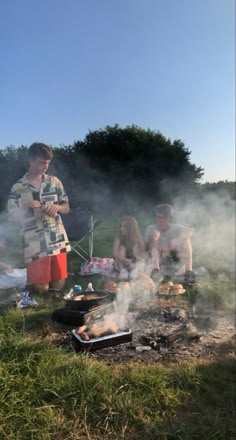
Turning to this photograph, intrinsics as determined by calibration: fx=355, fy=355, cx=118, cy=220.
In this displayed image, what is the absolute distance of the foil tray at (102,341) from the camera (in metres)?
2.61

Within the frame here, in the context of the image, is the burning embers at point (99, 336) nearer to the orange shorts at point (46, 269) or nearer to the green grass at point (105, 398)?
the green grass at point (105, 398)

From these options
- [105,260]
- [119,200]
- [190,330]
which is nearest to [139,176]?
[119,200]

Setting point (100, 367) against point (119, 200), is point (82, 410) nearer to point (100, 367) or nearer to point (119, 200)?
point (100, 367)

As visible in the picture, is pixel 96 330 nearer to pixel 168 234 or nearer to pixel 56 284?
pixel 56 284

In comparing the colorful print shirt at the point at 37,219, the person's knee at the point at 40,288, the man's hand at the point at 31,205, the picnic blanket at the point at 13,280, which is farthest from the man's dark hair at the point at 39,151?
the picnic blanket at the point at 13,280

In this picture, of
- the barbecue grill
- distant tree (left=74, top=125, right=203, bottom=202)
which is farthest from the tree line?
the barbecue grill

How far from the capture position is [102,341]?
8.77 feet

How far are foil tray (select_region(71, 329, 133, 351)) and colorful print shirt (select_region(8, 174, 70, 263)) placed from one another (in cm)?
165

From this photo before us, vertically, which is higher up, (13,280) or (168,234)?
(168,234)

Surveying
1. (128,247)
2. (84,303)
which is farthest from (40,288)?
(128,247)

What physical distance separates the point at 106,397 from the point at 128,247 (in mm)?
3229

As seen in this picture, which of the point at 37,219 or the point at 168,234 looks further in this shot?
the point at 168,234

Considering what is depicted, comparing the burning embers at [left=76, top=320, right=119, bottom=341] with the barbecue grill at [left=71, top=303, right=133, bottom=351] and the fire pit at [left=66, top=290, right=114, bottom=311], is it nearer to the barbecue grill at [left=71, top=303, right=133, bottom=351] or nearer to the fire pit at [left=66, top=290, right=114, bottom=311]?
the barbecue grill at [left=71, top=303, right=133, bottom=351]

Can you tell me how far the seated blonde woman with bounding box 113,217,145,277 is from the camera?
5105 mm
